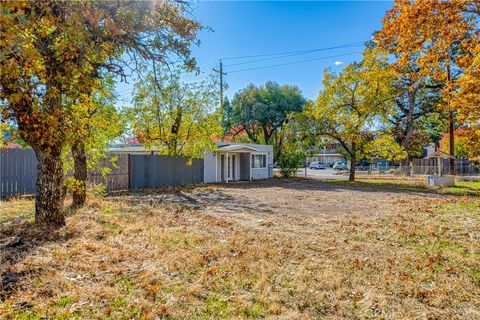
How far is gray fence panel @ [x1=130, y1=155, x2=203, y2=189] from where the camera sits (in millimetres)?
14913

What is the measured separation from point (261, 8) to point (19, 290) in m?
11.3

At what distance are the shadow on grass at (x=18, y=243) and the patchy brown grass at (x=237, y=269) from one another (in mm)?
22

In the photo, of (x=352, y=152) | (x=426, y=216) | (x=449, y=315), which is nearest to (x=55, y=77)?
(x=449, y=315)

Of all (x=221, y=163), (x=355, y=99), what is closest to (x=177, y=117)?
(x=221, y=163)

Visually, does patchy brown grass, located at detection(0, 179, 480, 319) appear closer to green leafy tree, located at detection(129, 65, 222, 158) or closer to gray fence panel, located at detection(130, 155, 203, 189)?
gray fence panel, located at detection(130, 155, 203, 189)

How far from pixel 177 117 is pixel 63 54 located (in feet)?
43.3

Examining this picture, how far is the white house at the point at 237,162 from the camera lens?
65.5 ft

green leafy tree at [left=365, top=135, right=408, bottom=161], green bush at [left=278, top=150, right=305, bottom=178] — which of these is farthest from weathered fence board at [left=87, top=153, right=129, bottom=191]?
green leafy tree at [left=365, top=135, right=408, bottom=161]

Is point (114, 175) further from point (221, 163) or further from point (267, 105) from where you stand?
point (267, 105)

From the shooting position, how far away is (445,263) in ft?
14.8

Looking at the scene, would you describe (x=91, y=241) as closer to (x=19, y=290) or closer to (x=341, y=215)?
(x=19, y=290)

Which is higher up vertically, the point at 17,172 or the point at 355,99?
the point at 355,99

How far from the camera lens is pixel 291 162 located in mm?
25062

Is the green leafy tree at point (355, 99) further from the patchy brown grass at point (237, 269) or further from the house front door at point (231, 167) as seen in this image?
the patchy brown grass at point (237, 269)
